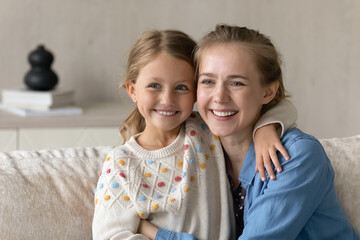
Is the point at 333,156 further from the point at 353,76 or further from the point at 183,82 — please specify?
the point at 353,76

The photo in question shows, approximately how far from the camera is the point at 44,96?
3023 mm

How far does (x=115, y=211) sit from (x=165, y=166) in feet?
0.65

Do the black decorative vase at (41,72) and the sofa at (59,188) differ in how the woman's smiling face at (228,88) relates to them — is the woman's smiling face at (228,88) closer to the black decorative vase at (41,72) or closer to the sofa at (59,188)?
the sofa at (59,188)

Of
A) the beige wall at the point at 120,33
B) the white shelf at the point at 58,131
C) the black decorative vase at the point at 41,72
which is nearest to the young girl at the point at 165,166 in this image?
the white shelf at the point at 58,131

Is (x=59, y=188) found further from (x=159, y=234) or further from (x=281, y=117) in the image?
(x=281, y=117)

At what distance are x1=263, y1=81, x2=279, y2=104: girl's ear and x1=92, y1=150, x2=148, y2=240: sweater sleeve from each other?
1.52 feet

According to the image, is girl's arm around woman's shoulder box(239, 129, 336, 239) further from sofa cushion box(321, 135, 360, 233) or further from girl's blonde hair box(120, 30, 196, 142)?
girl's blonde hair box(120, 30, 196, 142)

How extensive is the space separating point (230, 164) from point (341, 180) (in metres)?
0.37

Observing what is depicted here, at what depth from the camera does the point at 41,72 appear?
3.11m

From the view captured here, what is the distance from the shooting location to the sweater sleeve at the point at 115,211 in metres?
1.46

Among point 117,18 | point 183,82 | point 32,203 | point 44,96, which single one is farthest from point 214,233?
point 117,18

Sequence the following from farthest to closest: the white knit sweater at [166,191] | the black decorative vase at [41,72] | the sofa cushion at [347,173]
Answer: the black decorative vase at [41,72] → the sofa cushion at [347,173] → the white knit sweater at [166,191]

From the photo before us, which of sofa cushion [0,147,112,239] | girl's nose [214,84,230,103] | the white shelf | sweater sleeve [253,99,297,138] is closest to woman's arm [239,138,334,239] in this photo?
sweater sleeve [253,99,297,138]

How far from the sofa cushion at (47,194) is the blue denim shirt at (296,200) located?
512 mm
